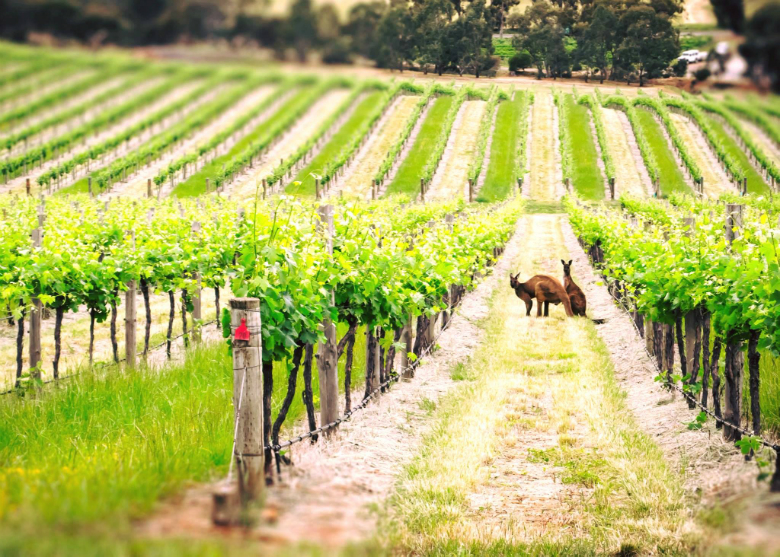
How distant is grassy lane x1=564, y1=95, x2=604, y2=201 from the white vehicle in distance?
4295 centimetres

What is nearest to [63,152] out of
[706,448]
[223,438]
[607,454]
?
[223,438]

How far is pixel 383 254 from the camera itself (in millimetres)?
7504

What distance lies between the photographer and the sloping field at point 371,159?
4556cm

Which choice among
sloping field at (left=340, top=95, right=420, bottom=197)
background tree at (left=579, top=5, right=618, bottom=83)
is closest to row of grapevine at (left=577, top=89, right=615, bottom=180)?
sloping field at (left=340, top=95, right=420, bottom=197)

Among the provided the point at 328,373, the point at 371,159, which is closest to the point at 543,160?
the point at 371,159

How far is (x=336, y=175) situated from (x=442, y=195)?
6.50 m

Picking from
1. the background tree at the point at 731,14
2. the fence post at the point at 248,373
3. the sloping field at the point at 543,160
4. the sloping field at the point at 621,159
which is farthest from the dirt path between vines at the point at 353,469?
the sloping field at the point at 543,160

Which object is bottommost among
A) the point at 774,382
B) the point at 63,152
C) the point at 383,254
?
the point at 774,382

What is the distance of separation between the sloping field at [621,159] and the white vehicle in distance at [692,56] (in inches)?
1575

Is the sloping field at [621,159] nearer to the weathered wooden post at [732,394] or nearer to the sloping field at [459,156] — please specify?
the sloping field at [459,156]

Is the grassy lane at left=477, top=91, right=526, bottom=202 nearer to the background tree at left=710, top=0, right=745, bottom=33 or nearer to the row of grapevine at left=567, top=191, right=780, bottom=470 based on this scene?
the row of grapevine at left=567, top=191, right=780, bottom=470

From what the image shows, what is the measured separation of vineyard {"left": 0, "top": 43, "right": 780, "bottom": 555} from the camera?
1.28m

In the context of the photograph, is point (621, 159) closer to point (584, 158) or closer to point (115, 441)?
point (584, 158)

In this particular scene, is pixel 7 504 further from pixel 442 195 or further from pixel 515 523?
pixel 442 195
